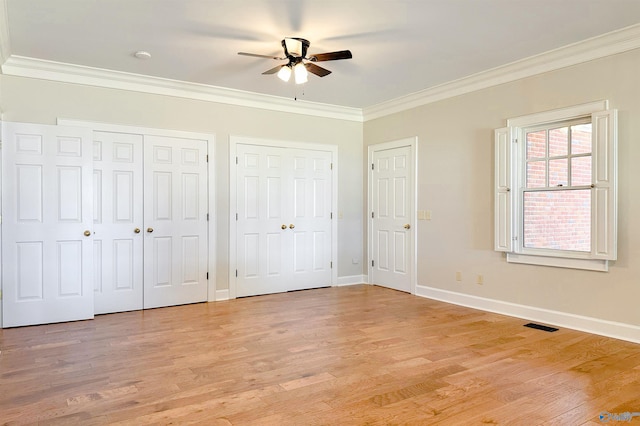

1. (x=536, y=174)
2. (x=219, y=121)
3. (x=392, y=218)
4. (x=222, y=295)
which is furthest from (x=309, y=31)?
(x=222, y=295)

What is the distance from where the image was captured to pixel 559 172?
14.1 feet

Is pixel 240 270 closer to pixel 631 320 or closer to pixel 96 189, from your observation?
pixel 96 189

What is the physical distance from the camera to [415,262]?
5875mm

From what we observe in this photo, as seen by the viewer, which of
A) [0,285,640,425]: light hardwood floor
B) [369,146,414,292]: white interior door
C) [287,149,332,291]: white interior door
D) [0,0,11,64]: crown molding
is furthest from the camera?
[287,149,332,291]: white interior door

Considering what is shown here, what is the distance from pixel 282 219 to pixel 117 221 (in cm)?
217

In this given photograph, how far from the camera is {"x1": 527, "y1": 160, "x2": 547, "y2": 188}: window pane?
4457 mm

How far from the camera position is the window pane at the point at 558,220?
161 inches

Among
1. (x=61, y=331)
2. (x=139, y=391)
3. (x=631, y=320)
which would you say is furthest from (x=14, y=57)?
(x=631, y=320)

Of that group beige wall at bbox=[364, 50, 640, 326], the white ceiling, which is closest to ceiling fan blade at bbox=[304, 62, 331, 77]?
the white ceiling

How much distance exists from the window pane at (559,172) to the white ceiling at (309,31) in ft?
3.72

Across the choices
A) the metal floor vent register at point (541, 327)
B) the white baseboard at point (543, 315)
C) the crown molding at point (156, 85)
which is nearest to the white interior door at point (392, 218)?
the white baseboard at point (543, 315)

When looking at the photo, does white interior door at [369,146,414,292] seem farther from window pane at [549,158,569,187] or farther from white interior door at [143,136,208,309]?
white interior door at [143,136,208,309]

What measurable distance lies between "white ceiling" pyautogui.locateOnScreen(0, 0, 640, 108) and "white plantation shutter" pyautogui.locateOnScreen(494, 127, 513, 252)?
33.3 inches

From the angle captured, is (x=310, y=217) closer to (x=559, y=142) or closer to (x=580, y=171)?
(x=559, y=142)
